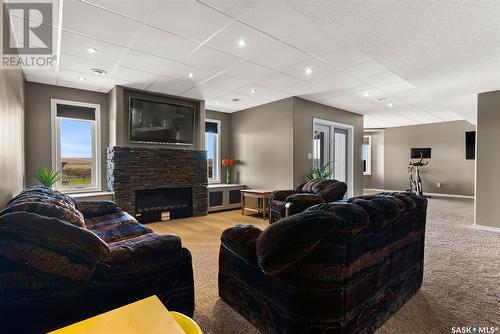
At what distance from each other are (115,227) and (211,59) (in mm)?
2507

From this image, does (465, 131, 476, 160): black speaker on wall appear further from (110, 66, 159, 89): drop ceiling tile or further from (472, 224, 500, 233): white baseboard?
(110, 66, 159, 89): drop ceiling tile

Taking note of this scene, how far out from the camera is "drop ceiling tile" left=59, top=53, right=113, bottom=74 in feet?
11.3

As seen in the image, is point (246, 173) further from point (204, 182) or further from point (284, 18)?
point (284, 18)

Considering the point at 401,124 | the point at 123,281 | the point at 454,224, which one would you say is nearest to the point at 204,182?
the point at 123,281

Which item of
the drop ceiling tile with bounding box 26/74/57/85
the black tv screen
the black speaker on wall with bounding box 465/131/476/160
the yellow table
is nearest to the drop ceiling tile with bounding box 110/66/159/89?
the black tv screen

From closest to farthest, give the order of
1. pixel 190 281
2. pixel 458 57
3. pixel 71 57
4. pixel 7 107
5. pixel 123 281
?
1. pixel 123 281
2. pixel 190 281
3. pixel 7 107
4. pixel 458 57
5. pixel 71 57

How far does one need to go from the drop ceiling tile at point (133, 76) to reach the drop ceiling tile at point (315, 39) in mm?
2406

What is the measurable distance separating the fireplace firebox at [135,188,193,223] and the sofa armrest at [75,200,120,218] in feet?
4.51

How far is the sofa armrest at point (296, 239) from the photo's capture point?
1.33m

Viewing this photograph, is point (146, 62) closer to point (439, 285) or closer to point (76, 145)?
point (76, 145)

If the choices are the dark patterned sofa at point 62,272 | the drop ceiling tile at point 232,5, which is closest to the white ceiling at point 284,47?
the drop ceiling tile at point 232,5

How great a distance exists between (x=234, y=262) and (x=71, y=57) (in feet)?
11.7

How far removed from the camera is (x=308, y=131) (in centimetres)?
568

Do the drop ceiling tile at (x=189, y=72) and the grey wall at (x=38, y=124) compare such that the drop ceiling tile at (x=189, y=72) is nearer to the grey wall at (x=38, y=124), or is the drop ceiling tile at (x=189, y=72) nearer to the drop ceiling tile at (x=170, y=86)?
the drop ceiling tile at (x=170, y=86)
